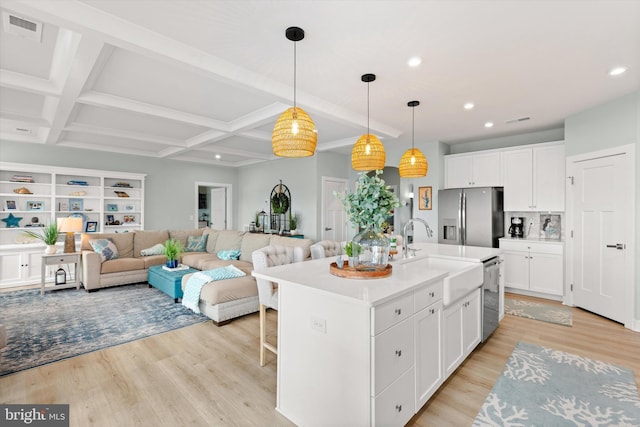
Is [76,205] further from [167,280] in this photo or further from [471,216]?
[471,216]

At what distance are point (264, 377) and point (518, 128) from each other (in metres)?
5.23

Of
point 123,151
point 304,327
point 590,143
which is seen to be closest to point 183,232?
point 123,151

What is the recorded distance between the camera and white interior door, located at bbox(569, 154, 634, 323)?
11.8ft

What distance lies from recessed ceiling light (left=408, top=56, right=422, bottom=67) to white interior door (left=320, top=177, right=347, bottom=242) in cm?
390

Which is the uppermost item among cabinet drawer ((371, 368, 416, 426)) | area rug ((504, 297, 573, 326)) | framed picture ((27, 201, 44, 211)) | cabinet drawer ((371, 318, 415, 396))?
framed picture ((27, 201, 44, 211))

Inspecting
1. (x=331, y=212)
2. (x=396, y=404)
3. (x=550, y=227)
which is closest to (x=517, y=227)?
(x=550, y=227)

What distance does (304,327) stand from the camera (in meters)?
1.78

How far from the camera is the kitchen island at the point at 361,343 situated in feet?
5.00

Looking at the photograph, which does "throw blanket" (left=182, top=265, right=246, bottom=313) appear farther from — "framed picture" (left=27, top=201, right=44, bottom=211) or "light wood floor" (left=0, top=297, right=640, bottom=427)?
"framed picture" (left=27, top=201, right=44, bottom=211)

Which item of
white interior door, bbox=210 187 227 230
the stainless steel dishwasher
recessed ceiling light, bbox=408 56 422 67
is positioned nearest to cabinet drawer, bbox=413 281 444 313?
the stainless steel dishwasher

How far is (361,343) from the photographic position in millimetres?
1512

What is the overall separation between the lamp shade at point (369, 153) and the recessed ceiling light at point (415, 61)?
77 cm

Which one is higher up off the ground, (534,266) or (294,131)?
(294,131)

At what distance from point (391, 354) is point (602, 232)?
3982 millimetres
